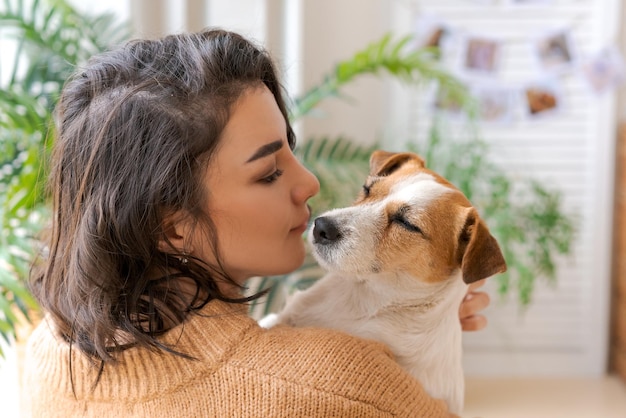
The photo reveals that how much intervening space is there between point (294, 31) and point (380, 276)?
1.83 meters

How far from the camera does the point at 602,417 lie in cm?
292

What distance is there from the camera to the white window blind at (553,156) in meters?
3.21

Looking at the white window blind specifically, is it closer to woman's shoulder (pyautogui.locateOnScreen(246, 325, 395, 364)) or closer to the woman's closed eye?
the woman's closed eye

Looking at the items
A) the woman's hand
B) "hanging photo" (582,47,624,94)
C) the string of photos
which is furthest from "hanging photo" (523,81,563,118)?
the woman's hand

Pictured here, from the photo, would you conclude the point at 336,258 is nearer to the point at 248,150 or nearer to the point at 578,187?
the point at 248,150

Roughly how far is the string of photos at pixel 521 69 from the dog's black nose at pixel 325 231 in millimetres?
2069

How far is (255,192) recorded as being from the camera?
1.06 m

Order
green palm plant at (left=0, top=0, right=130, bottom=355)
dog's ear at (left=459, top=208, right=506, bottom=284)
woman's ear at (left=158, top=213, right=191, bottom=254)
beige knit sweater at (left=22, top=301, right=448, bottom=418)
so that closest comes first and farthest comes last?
beige knit sweater at (left=22, top=301, right=448, bottom=418), woman's ear at (left=158, top=213, right=191, bottom=254), dog's ear at (left=459, top=208, right=506, bottom=284), green palm plant at (left=0, top=0, right=130, bottom=355)

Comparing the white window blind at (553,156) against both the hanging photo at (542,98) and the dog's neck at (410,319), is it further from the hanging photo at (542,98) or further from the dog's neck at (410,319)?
the dog's neck at (410,319)

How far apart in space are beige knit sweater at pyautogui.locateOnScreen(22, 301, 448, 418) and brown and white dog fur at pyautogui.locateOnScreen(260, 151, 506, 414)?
177 millimetres

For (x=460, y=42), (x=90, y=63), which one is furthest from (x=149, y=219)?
(x=460, y=42)

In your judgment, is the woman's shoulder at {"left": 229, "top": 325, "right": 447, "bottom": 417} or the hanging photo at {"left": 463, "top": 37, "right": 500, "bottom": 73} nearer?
the woman's shoulder at {"left": 229, "top": 325, "right": 447, "bottom": 417}

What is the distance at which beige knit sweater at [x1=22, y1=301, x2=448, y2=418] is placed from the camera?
95cm

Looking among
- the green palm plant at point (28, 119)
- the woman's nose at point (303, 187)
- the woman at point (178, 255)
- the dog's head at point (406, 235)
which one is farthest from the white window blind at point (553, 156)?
the woman at point (178, 255)
